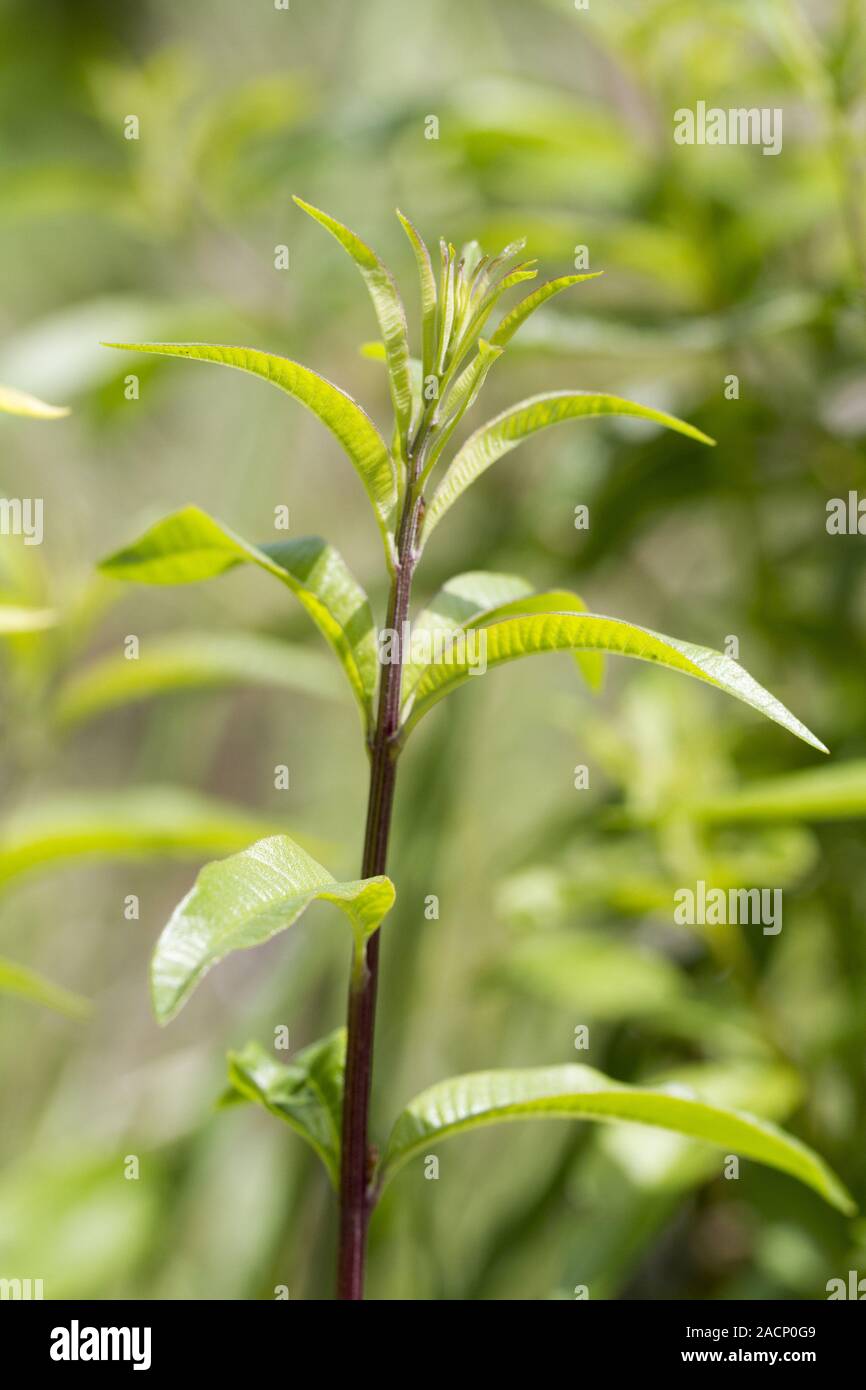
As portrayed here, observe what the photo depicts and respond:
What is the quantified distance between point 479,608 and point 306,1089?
0.41ft

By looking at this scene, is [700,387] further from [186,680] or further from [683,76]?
[186,680]

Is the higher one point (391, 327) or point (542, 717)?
point (542, 717)

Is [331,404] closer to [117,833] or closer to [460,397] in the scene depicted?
[460,397]

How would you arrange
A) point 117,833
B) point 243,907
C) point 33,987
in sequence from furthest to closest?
point 117,833, point 33,987, point 243,907

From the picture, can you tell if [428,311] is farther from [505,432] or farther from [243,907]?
[243,907]

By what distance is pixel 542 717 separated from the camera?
3.04 feet

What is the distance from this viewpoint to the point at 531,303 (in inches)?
10.8

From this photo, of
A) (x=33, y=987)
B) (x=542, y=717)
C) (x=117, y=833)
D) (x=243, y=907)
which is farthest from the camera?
(x=542, y=717)

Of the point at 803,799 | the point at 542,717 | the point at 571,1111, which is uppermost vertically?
the point at 542,717

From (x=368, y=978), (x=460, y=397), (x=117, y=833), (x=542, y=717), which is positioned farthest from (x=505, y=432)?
(x=542, y=717)

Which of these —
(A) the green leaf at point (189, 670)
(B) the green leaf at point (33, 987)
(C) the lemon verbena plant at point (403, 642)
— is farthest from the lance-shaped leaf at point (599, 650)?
(A) the green leaf at point (189, 670)

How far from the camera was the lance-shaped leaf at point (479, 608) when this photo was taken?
0.99 ft

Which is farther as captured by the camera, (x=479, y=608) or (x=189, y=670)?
(x=189, y=670)

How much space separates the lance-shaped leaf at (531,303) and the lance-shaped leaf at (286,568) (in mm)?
67
